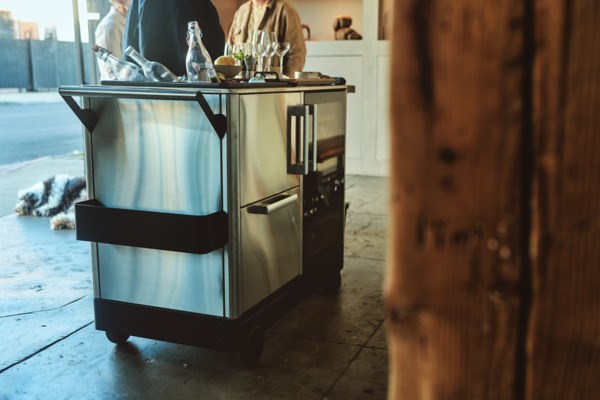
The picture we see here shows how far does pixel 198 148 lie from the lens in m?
2.48

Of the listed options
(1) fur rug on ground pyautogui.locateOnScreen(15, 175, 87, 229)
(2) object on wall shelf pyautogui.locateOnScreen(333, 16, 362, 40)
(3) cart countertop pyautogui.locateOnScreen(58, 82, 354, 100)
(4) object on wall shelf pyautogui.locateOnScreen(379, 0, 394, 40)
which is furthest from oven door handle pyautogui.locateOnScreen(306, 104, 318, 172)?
(2) object on wall shelf pyautogui.locateOnScreen(333, 16, 362, 40)

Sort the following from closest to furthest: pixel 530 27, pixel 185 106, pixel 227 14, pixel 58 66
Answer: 1. pixel 530 27
2. pixel 185 106
3. pixel 227 14
4. pixel 58 66

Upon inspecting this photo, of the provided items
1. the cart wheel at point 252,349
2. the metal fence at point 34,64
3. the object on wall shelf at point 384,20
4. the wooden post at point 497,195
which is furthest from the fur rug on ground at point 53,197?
the metal fence at point 34,64

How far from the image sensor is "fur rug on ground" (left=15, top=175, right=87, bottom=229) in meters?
5.36

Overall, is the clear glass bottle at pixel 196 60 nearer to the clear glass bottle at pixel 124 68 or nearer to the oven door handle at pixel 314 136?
the clear glass bottle at pixel 124 68

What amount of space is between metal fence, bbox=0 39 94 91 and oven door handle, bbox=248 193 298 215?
741 inches

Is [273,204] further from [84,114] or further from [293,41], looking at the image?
[293,41]

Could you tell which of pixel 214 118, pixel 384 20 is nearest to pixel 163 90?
pixel 214 118

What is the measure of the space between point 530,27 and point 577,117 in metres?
0.09

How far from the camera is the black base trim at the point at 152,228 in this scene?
7.95 ft

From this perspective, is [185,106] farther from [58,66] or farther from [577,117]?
[58,66]

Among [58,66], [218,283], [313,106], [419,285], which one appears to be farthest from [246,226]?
[58,66]

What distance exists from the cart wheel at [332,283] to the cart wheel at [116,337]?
1127 millimetres

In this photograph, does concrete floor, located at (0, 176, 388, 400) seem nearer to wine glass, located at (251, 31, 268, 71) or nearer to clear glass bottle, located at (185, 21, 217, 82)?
clear glass bottle, located at (185, 21, 217, 82)
